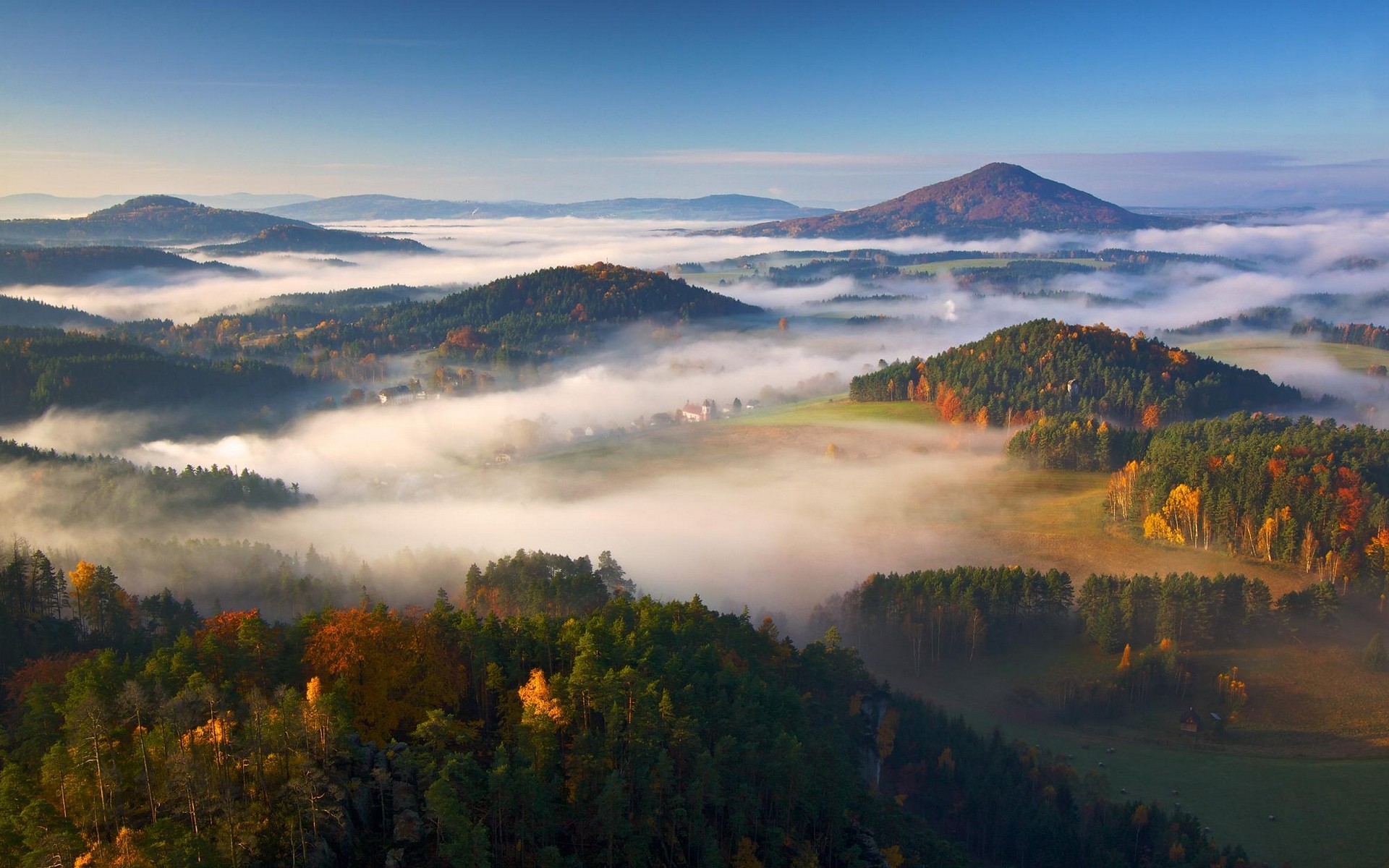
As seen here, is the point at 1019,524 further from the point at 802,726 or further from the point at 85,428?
the point at 85,428

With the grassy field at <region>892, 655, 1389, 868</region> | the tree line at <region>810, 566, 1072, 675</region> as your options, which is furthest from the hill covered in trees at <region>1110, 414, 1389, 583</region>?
the grassy field at <region>892, 655, 1389, 868</region>

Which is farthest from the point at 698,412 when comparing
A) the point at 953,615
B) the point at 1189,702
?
the point at 1189,702

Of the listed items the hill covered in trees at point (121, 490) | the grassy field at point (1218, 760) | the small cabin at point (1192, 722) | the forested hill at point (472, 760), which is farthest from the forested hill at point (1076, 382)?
the hill covered in trees at point (121, 490)

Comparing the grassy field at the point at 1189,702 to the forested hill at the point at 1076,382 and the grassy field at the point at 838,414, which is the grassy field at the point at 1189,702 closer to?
the forested hill at the point at 1076,382

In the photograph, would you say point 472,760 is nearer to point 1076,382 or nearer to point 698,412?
point 1076,382

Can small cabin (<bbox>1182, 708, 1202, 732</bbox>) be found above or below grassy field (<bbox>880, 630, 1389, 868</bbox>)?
above

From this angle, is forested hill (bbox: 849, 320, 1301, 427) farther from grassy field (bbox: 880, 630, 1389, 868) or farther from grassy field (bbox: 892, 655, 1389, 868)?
grassy field (bbox: 892, 655, 1389, 868)

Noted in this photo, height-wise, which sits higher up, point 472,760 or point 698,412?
point 472,760
